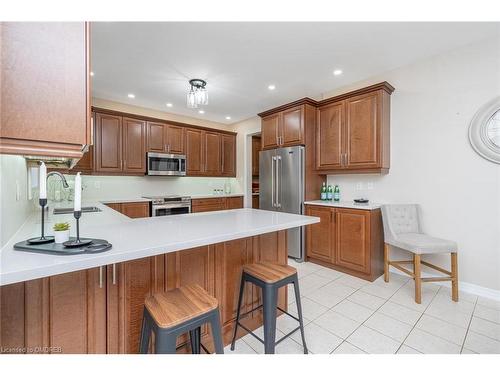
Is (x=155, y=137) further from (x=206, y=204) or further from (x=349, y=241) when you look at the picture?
(x=349, y=241)

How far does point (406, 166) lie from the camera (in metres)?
2.90

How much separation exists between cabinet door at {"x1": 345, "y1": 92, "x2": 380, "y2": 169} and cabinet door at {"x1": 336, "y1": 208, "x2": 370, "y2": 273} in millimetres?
669

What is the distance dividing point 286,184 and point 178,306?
2.75m

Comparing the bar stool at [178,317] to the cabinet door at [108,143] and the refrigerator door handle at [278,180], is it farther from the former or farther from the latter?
the cabinet door at [108,143]

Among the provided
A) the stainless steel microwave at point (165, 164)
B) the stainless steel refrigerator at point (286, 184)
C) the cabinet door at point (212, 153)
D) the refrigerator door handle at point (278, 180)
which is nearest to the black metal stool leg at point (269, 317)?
the stainless steel refrigerator at point (286, 184)

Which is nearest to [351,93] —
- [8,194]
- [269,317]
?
[269,317]

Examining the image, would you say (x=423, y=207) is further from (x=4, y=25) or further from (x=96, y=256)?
(x=4, y=25)

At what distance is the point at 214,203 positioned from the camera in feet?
15.0

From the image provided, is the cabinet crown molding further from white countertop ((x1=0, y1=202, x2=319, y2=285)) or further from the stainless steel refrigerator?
white countertop ((x1=0, y1=202, x2=319, y2=285))

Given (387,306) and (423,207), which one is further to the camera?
(423,207)

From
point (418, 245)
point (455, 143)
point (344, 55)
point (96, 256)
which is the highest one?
point (344, 55)
